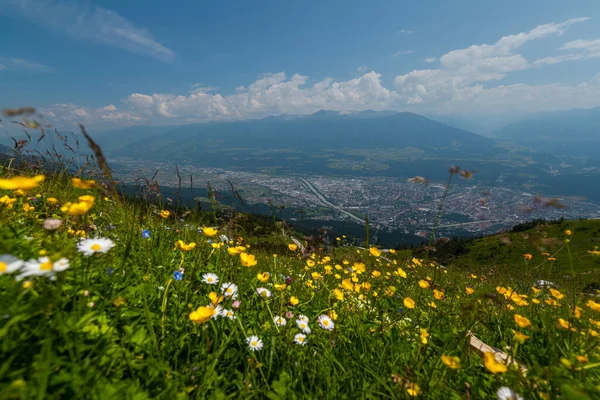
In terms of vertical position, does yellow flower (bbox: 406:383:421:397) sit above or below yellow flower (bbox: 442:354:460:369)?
below

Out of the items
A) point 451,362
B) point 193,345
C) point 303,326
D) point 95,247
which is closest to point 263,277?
point 303,326

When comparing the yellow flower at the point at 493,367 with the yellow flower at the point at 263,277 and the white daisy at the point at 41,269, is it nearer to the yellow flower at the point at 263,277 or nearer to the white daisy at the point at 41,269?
the yellow flower at the point at 263,277

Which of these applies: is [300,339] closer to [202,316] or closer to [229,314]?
[229,314]

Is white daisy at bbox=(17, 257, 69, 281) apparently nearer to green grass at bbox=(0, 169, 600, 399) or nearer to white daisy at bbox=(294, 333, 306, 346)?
green grass at bbox=(0, 169, 600, 399)

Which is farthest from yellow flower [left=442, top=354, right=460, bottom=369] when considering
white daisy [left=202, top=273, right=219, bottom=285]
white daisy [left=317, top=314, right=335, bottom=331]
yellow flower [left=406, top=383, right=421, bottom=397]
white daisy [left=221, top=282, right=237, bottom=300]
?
white daisy [left=202, top=273, right=219, bottom=285]

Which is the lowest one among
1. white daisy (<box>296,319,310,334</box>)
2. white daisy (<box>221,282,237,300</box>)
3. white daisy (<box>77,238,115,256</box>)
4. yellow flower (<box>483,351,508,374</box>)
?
white daisy (<box>296,319,310,334</box>)

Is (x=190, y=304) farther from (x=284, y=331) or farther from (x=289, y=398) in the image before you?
(x=289, y=398)

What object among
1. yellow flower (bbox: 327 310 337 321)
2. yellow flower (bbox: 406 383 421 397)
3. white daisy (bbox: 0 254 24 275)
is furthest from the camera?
yellow flower (bbox: 327 310 337 321)
